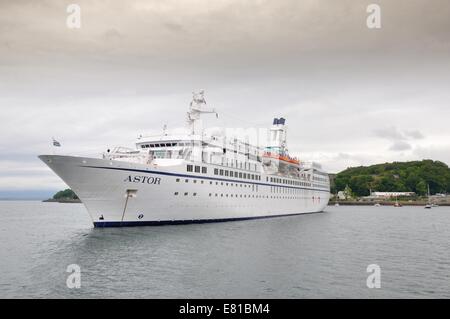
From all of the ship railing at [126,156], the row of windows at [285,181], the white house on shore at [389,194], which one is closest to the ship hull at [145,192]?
the ship railing at [126,156]

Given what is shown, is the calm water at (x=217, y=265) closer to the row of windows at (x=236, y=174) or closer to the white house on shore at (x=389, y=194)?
the row of windows at (x=236, y=174)

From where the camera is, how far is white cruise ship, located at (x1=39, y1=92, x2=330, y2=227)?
103ft

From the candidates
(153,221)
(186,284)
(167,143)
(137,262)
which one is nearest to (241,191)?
(167,143)

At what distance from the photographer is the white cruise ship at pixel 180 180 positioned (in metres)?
31.5

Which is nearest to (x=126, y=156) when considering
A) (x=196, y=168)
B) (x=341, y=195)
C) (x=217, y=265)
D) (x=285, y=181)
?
(x=196, y=168)

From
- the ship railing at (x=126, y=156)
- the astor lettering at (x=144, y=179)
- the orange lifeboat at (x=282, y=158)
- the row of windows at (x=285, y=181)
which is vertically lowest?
the astor lettering at (x=144, y=179)

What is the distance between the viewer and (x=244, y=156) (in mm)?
48125

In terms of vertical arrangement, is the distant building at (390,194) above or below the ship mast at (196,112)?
below

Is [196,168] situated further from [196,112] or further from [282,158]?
[282,158]

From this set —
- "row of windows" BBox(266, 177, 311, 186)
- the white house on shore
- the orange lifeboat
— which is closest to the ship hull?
"row of windows" BBox(266, 177, 311, 186)

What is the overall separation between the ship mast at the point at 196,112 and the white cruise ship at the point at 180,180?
122mm

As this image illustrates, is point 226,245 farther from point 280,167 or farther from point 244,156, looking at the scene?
point 280,167

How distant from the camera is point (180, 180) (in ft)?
117
